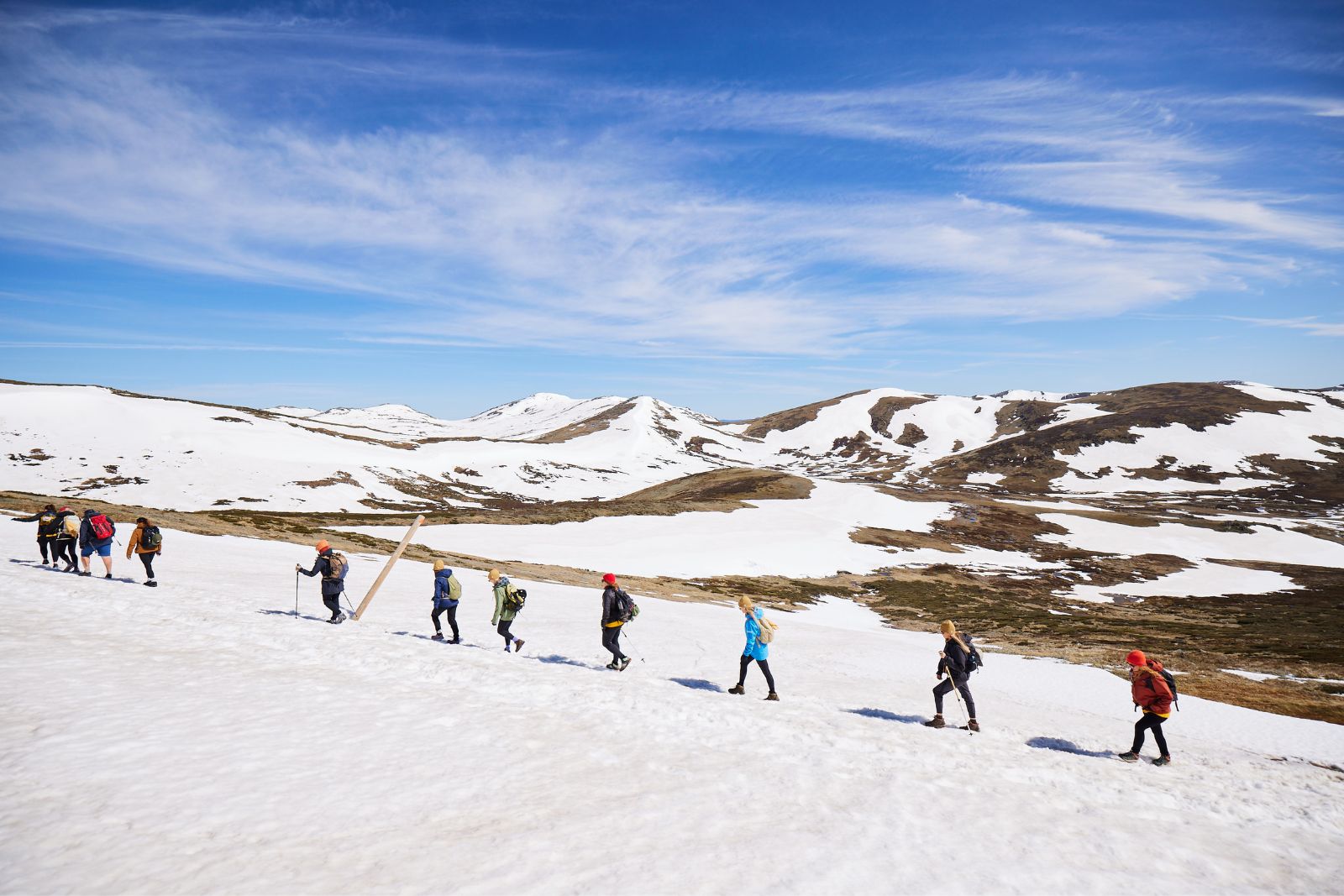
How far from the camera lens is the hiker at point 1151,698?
14297 millimetres

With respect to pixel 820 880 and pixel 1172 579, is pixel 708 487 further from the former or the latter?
pixel 820 880

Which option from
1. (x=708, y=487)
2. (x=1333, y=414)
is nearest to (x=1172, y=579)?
(x=708, y=487)

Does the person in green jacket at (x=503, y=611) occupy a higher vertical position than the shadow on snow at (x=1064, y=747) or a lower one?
higher

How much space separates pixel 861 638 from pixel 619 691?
73.2 feet

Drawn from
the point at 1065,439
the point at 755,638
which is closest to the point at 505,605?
the point at 755,638

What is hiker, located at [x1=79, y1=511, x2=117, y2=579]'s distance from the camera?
23500 mm

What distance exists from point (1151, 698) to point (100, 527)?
109ft

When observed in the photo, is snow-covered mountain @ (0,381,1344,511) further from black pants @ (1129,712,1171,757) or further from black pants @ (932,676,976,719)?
black pants @ (1129,712,1171,757)

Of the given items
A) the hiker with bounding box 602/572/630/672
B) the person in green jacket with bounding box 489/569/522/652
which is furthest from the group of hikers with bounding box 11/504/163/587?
the hiker with bounding box 602/572/630/672

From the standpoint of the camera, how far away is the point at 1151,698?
47.1ft

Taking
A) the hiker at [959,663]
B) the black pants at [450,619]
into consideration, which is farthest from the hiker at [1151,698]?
the black pants at [450,619]

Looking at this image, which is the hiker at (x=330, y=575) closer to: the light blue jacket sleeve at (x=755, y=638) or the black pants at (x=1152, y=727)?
the light blue jacket sleeve at (x=755, y=638)

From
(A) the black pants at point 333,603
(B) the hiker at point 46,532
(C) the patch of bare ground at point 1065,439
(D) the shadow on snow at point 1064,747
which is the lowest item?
(D) the shadow on snow at point 1064,747

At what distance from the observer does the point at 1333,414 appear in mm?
182750
